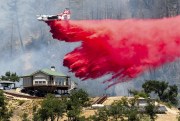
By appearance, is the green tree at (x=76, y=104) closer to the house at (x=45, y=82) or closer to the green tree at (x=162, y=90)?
the house at (x=45, y=82)

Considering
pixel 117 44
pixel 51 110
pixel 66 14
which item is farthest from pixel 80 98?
pixel 66 14

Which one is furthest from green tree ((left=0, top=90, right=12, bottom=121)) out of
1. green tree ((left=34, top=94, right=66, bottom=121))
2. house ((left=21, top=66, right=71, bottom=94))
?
house ((left=21, top=66, right=71, bottom=94))

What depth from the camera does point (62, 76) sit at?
468 ft

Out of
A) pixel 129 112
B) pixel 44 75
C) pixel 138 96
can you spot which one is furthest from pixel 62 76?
pixel 129 112

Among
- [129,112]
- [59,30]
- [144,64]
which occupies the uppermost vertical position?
[59,30]

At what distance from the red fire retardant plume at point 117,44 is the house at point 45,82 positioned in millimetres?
30500

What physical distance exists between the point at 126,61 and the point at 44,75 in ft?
126

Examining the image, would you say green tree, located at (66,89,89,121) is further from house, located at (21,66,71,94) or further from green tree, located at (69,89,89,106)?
house, located at (21,66,71,94)

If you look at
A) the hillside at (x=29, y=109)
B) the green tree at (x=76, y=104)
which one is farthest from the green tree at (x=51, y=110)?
the hillside at (x=29, y=109)

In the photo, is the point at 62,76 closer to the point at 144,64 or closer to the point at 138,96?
the point at 138,96

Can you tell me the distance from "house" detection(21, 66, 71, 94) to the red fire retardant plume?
1201 inches

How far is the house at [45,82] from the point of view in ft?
455

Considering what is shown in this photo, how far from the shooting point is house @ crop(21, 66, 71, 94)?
138750 mm

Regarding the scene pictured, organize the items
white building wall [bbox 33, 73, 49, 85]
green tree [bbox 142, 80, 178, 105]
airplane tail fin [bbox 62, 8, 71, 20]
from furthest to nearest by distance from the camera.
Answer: green tree [bbox 142, 80, 178, 105]
white building wall [bbox 33, 73, 49, 85]
airplane tail fin [bbox 62, 8, 71, 20]
